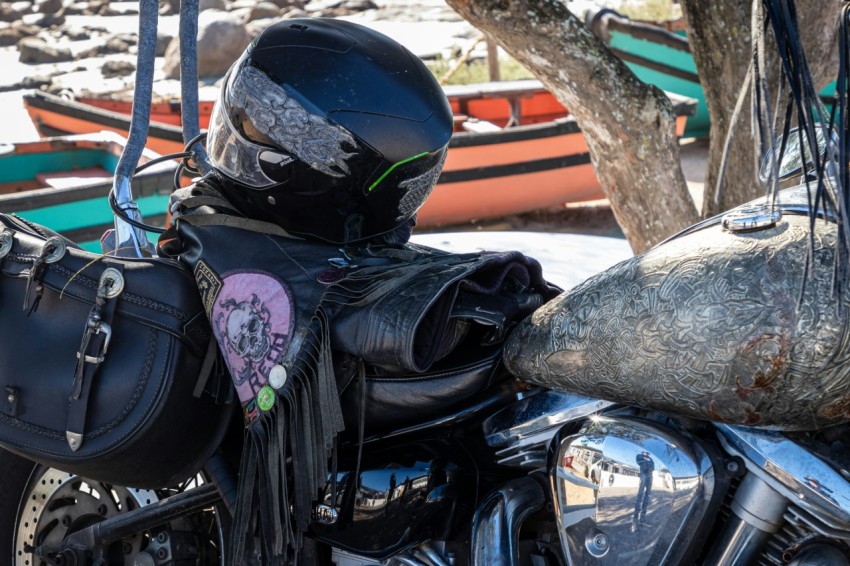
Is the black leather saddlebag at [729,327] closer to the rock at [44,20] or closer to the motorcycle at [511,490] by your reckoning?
the motorcycle at [511,490]

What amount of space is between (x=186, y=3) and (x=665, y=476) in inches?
63.1

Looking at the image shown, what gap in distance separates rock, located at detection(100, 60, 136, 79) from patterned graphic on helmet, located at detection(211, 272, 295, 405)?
12499 mm

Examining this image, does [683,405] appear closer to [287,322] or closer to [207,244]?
[287,322]

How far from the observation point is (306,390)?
160 centimetres

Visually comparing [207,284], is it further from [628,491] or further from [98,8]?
[98,8]

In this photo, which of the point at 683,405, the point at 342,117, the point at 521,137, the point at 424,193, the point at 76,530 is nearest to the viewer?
the point at 683,405

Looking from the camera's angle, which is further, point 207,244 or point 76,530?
point 76,530

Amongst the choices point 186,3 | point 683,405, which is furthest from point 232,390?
point 186,3


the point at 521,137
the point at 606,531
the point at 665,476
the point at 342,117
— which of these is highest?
the point at 342,117

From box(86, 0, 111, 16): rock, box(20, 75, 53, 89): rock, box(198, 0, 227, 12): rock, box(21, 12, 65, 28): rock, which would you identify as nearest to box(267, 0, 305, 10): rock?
box(198, 0, 227, 12): rock

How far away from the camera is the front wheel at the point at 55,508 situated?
2072 mm

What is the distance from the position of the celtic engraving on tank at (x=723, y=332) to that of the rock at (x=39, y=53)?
14774 mm

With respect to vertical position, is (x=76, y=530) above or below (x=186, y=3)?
below

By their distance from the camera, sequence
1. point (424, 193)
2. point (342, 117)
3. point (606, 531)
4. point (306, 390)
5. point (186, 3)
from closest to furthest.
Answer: point (606, 531) → point (306, 390) → point (342, 117) → point (424, 193) → point (186, 3)
